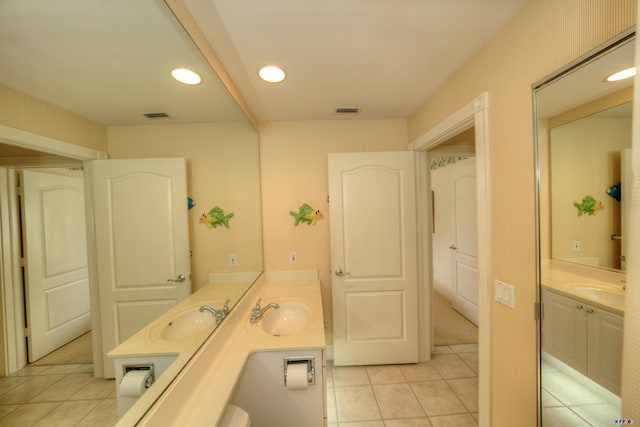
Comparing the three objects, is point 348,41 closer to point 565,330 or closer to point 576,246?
point 576,246

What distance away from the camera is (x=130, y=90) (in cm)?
79

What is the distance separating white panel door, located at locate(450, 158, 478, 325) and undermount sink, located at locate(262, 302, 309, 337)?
2.32 meters

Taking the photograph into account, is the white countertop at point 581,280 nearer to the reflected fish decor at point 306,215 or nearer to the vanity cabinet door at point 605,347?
the vanity cabinet door at point 605,347

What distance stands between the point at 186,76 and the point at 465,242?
11.2ft

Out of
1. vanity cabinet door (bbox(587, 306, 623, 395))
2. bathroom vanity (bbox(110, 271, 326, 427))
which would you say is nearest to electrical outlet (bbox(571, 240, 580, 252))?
vanity cabinet door (bbox(587, 306, 623, 395))

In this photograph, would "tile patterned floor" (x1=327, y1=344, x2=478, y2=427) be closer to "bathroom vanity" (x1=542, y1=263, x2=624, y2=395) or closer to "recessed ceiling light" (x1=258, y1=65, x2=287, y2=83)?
"bathroom vanity" (x1=542, y1=263, x2=624, y2=395)

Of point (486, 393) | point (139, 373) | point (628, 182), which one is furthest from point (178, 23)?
point (486, 393)

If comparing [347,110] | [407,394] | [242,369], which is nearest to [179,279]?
[242,369]

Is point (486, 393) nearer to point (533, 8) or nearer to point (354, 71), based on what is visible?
point (533, 8)

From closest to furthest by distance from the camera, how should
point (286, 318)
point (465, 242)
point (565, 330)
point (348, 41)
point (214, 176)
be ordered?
point (565, 330) < point (348, 41) < point (214, 176) < point (286, 318) < point (465, 242)

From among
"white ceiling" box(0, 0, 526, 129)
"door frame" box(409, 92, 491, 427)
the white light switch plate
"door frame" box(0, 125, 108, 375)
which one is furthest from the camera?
"door frame" box(409, 92, 491, 427)

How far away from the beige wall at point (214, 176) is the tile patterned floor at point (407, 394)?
1243mm

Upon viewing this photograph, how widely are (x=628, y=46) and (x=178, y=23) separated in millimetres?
1542

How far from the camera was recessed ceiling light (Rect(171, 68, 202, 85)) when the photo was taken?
104 cm
